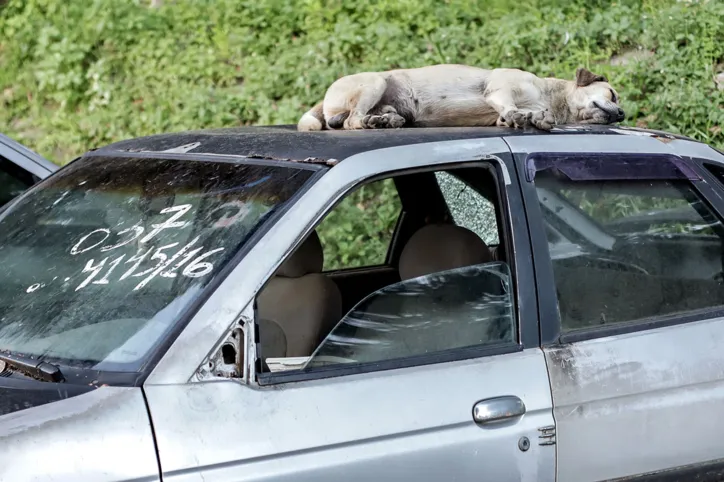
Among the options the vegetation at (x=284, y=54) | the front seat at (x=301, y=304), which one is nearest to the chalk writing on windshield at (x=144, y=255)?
the front seat at (x=301, y=304)

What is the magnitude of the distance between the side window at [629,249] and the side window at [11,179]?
3.64 m

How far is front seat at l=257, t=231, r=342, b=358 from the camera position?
3043 millimetres

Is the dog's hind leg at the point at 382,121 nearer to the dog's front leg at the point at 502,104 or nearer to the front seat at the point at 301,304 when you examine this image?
the dog's front leg at the point at 502,104

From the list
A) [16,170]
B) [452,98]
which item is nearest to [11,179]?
[16,170]

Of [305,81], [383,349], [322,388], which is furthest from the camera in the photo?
[305,81]

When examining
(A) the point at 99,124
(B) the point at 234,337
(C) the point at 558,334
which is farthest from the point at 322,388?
(A) the point at 99,124

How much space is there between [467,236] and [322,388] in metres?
1.24

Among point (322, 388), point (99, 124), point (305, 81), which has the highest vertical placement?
point (322, 388)

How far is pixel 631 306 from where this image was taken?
2.84m

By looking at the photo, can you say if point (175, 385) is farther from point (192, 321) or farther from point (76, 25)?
point (76, 25)

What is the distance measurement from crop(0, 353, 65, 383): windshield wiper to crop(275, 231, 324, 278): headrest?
1.06m

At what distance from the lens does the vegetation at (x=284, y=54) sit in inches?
295

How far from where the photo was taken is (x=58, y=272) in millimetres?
2688

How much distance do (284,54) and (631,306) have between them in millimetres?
6763
